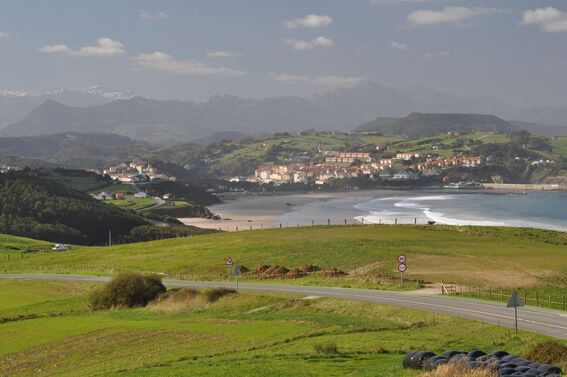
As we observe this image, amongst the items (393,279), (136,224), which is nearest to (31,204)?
(136,224)

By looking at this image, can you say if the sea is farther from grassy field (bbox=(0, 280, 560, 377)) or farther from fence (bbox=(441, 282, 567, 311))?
grassy field (bbox=(0, 280, 560, 377))

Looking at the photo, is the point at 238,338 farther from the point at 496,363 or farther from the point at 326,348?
the point at 496,363

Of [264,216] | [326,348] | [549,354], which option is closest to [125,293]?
[326,348]

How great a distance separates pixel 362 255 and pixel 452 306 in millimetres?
25555

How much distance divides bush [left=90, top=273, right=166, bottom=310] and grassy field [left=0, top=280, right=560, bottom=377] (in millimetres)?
1291

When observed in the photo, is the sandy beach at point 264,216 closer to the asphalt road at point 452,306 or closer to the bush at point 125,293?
the bush at point 125,293

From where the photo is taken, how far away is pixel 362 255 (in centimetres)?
6406

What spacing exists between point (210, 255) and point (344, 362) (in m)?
45.7

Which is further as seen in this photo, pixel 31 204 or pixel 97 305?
pixel 31 204

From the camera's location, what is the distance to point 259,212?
169 metres

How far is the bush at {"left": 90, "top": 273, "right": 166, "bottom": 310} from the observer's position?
4953 cm

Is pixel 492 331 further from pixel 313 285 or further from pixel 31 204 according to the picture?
pixel 31 204

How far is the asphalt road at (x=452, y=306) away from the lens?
32.6 metres

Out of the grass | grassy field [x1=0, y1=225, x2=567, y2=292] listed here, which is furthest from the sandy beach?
grassy field [x1=0, y1=225, x2=567, y2=292]
